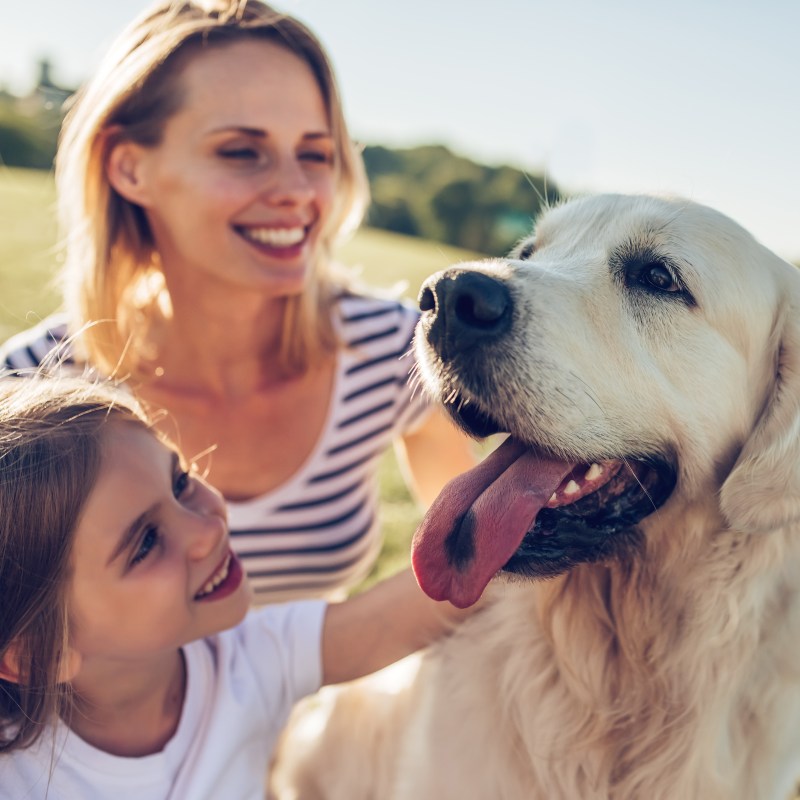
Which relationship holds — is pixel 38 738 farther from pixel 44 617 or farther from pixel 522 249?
pixel 522 249

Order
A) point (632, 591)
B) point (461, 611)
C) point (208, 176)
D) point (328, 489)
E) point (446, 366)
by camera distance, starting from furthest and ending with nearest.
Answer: point (328, 489) → point (208, 176) → point (461, 611) → point (632, 591) → point (446, 366)

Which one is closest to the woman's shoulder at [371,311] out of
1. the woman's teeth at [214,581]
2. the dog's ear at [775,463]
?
the woman's teeth at [214,581]

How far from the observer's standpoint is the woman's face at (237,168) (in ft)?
8.82

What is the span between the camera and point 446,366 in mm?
1853

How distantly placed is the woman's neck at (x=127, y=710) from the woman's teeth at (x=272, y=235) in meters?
1.37

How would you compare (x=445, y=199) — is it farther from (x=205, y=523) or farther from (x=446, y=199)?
(x=205, y=523)

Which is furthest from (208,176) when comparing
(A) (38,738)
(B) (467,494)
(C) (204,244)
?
(A) (38,738)

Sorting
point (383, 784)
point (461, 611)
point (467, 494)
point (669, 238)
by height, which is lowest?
point (383, 784)

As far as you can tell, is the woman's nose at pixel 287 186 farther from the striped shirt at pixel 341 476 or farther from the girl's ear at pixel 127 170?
the striped shirt at pixel 341 476

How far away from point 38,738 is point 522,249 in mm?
1738

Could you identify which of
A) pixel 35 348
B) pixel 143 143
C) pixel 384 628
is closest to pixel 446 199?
pixel 143 143

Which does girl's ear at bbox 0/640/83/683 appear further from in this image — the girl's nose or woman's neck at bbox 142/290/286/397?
woman's neck at bbox 142/290/286/397

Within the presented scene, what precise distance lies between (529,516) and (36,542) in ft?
3.59

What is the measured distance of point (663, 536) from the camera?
1.94m
